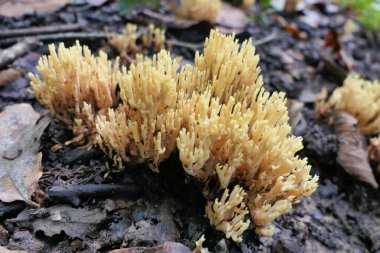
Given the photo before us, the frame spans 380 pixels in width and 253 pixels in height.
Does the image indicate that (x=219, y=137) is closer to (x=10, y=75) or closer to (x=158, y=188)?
(x=158, y=188)

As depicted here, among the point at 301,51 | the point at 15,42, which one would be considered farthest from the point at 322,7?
the point at 15,42

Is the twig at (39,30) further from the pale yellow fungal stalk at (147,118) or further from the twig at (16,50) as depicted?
the pale yellow fungal stalk at (147,118)

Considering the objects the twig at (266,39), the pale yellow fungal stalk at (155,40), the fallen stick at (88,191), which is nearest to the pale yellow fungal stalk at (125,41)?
the pale yellow fungal stalk at (155,40)

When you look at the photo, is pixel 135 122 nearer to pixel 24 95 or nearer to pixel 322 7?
pixel 24 95

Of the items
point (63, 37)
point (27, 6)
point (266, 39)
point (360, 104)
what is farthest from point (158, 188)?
point (266, 39)

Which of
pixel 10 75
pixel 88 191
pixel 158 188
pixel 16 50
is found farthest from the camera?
pixel 16 50
